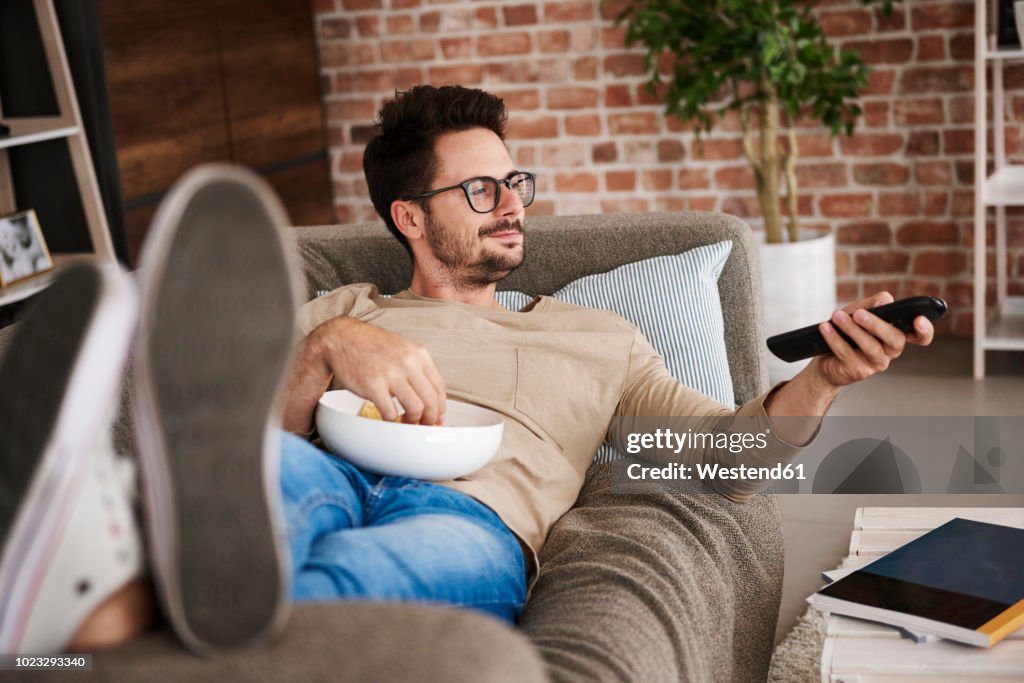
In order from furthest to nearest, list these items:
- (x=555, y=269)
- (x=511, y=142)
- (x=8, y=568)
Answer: (x=511, y=142) → (x=555, y=269) → (x=8, y=568)

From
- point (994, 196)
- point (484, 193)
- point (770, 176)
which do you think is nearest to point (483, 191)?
point (484, 193)

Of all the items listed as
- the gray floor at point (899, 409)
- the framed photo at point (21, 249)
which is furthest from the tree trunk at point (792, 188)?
the framed photo at point (21, 249)

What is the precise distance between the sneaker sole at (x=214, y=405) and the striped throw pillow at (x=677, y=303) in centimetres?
116

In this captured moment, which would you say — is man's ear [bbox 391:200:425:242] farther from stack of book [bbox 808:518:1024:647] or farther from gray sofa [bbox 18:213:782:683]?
stack of book [bbox 808:518:1024:647]

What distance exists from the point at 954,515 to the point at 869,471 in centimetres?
37

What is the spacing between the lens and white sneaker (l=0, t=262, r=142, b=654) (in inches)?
27.2

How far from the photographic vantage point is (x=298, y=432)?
153 centimetres

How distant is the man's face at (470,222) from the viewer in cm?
180

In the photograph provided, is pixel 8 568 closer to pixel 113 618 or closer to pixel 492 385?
pixel 113 618

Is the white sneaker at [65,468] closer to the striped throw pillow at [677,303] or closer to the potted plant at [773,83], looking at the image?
the striped throw pillow at [677,303]

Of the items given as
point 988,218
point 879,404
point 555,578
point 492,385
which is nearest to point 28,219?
point 492,385

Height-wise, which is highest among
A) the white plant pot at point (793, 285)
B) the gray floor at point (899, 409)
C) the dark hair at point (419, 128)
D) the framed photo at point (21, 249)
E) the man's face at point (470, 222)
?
the dark hair at point (419, 128)

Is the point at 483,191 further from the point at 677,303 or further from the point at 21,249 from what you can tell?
the point at 21,249

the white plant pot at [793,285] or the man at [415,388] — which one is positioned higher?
the man at [415,388]
